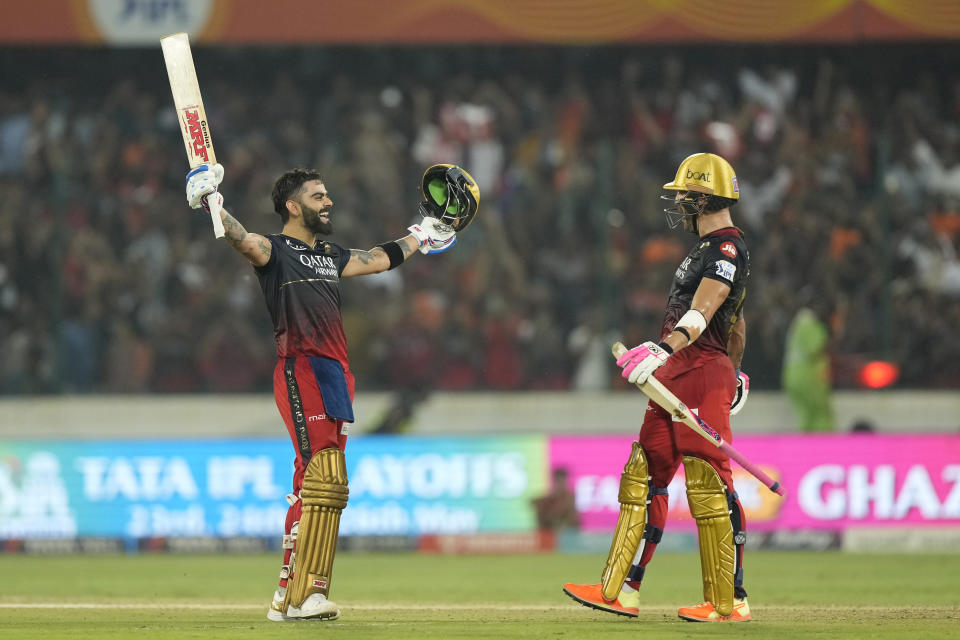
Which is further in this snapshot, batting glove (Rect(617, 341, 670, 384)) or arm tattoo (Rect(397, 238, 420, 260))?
arm tattoo (Rect(397, 238, 420, 260))

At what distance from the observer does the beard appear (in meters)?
7.64

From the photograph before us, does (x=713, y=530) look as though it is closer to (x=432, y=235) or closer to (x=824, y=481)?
(x=432, y=235)

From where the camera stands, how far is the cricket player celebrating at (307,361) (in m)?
7.20

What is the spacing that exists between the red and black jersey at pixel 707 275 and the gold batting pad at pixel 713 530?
648 mm

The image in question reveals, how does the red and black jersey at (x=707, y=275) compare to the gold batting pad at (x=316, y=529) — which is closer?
the gold batting pad at (x=316, y=529)

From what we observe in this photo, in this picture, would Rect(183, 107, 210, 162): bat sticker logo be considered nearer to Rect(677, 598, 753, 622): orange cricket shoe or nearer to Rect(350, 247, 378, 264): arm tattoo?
Rect(350, 247, 378, 264): arm tattoo

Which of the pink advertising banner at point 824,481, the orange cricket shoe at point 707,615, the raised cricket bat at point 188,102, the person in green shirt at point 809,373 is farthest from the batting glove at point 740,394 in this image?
the person in green shirt at point 809,373

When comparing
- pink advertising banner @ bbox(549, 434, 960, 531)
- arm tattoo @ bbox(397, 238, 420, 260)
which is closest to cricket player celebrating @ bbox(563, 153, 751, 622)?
arm tattoo @ bbox(397, 238, 420, 260)

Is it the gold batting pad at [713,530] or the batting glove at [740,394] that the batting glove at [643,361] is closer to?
the gold batting pad at [713,530]

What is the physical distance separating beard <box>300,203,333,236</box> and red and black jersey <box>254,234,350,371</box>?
16 cm

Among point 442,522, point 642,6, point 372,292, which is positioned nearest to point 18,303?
point 372,292

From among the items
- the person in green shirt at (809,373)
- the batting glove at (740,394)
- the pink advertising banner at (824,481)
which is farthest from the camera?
the person in green shirt at (809,373)

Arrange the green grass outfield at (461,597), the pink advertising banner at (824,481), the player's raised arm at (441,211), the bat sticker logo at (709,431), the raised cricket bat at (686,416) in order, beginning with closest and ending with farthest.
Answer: the green grass outfield at (461,597), the raised cricket bat at (686,416), the bat sticker logo at (709,431), the player's raised arm at (441,211), the pink advertising banner at (824,481)

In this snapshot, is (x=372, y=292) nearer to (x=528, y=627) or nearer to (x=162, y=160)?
(x=162, y=160)
